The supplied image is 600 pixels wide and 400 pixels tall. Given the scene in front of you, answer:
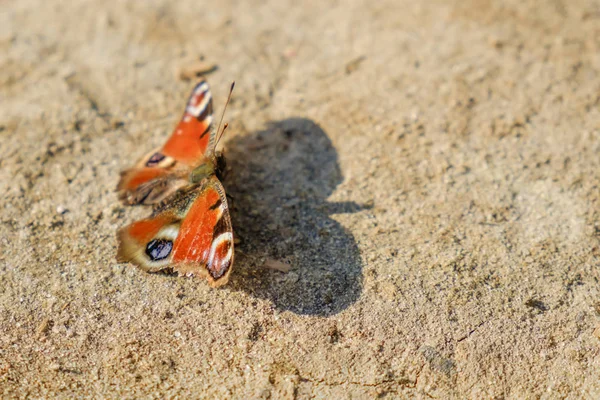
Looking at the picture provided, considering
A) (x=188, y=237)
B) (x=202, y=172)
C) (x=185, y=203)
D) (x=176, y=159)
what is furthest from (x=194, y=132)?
(x=188, y=237)

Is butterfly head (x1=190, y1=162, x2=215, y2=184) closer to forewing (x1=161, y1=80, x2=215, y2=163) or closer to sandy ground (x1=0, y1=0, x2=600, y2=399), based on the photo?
forewing (x1=161, y1=80, x2=215, y2=163)

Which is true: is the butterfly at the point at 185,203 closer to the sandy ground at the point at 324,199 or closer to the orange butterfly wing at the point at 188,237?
the orange butterfly wing at the point at 188,237

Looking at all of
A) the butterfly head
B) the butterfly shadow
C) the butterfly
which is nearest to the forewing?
the butterfly

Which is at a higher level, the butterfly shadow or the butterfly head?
the butterfly head

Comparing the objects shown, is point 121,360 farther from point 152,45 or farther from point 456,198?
point 152,45

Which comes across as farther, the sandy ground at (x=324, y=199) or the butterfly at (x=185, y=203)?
the butterfly at (x=185, y=203)

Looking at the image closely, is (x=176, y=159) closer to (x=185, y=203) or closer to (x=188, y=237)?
(x=185, y=203)

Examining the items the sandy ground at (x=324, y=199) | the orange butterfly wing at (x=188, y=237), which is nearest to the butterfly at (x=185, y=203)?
the orange butterfly wing at (x=188, y=237)
